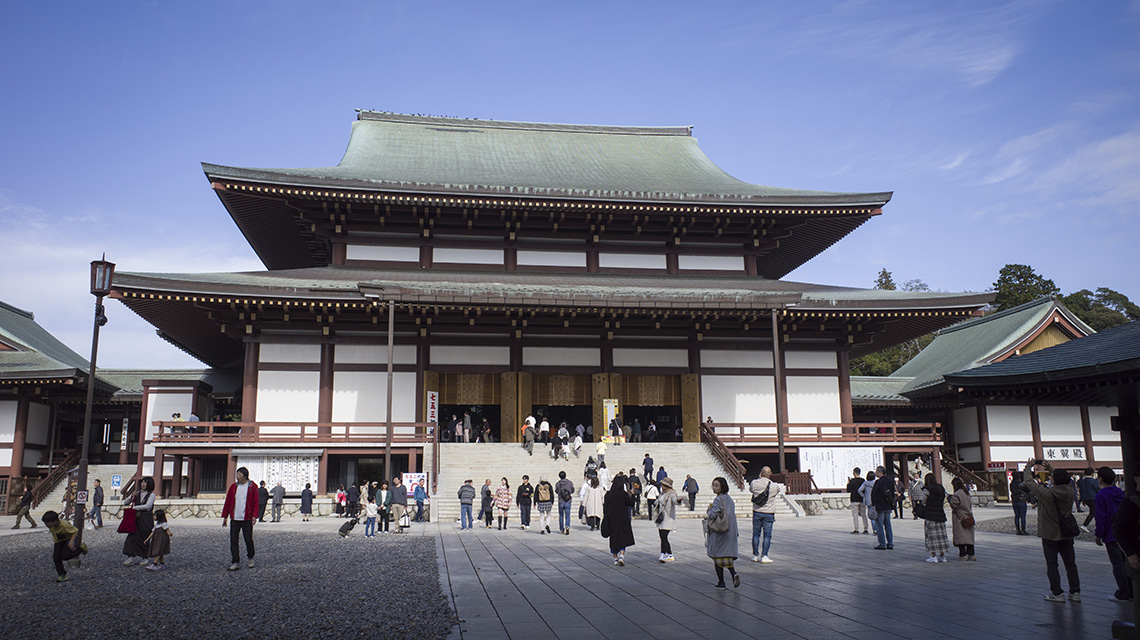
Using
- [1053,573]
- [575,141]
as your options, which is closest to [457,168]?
[575,141]

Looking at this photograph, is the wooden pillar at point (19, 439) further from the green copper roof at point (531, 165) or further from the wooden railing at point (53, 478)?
the green copper roof at point (531, 165)

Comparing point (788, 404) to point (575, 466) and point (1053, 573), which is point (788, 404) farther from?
point (1053, 573)

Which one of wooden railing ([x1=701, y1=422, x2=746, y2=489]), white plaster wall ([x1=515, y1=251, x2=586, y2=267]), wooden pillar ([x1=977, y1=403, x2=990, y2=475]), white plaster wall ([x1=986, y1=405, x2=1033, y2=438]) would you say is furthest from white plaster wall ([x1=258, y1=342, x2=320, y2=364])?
white plaster wall ([x1=986, y1=405, x2=1033, y2=438])

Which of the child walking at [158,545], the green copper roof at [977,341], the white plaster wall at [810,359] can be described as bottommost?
the child walking at [158,545]

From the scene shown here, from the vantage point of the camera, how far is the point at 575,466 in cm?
2617

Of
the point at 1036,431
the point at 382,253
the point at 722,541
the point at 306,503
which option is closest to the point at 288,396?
the point at 306,503

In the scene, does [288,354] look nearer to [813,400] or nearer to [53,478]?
[53,478]

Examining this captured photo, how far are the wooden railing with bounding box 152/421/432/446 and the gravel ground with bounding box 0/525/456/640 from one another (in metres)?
9.53

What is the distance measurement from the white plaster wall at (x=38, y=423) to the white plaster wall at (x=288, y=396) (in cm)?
1079

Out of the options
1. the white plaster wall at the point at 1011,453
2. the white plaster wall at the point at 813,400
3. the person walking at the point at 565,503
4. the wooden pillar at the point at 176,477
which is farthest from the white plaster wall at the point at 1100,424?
the wooden pillar at the point at 176,477

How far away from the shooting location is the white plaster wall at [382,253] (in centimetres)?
3042

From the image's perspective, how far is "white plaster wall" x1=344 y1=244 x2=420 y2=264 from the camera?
1198 inches

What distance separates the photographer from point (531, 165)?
35375 millimetres

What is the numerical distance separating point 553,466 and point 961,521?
14647 mm
